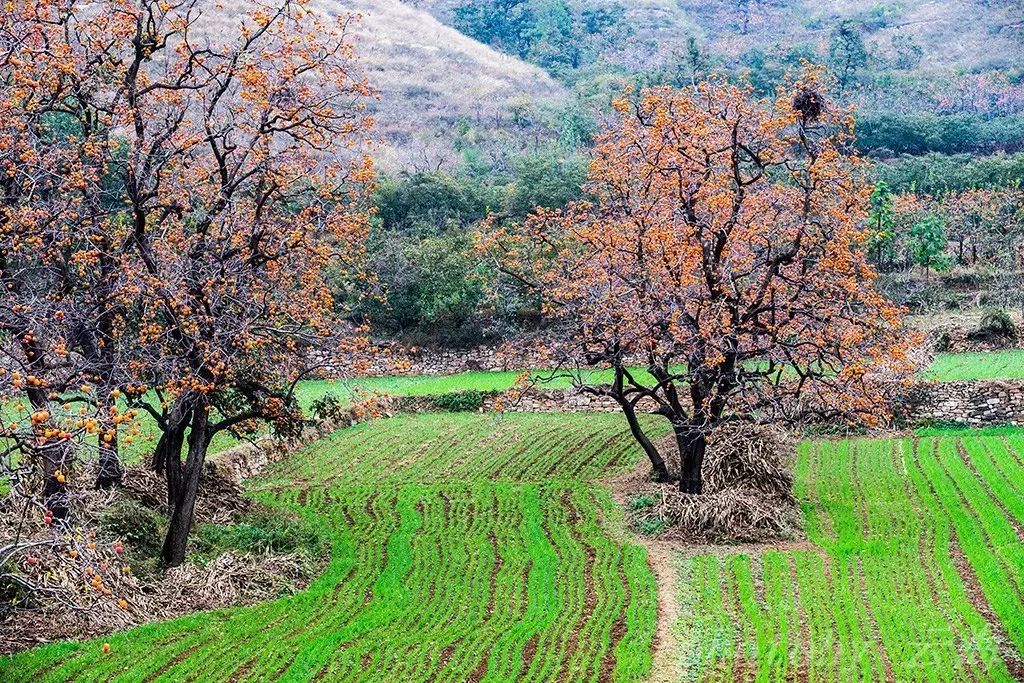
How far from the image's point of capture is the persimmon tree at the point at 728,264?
21.7 m

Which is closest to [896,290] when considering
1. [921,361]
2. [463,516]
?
[921,361]

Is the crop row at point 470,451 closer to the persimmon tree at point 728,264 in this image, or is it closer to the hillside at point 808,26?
the persimmon tree at point 728,264

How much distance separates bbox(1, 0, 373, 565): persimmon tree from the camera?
1736 cm

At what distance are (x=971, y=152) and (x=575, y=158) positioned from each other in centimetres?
3564

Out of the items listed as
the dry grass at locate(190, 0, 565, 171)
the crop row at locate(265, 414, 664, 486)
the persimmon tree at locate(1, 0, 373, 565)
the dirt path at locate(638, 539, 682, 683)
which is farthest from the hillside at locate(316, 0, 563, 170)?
the dirt path at locate(638, 539, 682, 683)

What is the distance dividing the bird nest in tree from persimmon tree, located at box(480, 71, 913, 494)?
1.63ft

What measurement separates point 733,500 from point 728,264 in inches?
219

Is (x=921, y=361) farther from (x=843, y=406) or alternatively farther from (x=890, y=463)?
(x=843, y=406)

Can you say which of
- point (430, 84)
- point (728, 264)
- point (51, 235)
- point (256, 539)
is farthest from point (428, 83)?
point (51, 235)

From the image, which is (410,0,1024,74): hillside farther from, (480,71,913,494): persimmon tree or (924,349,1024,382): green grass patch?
(480,71,913,494): persimmon tree

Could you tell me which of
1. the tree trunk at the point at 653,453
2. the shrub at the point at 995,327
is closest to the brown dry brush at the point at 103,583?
the tree trunk at the point at 653,453

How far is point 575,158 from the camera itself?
229 feet

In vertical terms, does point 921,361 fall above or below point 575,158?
below

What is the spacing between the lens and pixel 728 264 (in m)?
22.4
